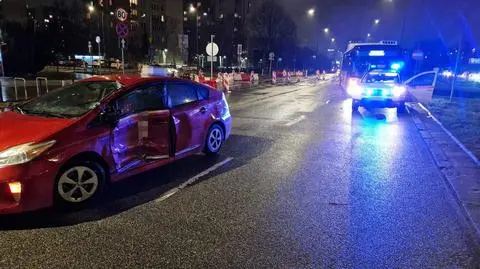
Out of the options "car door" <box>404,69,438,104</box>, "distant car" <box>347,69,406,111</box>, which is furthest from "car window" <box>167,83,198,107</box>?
"car door" <box>404,69,438,104</box>

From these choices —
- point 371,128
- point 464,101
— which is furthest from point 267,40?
point 371,128

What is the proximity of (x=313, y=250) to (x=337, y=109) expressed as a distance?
517 inches

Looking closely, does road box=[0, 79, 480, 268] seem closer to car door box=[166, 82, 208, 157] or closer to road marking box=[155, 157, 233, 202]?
road marking box=[155, 157, 233, 202]

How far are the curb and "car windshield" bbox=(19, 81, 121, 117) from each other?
16.0 ft

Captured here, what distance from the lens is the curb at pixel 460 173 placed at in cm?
537

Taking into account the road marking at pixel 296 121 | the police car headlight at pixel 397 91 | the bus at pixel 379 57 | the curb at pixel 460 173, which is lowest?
the road marking at pixel 296 121

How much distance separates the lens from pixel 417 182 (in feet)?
22.2

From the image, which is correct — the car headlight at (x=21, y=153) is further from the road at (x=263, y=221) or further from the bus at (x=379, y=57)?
the bus at (x=379, y=57)

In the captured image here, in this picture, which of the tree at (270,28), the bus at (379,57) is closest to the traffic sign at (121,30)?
the bus at (379,57)

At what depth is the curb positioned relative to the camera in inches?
211

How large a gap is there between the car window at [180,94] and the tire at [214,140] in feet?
2.54

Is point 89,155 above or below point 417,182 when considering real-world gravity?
above

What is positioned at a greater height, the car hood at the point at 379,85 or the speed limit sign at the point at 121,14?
the speed limit sign at the point at 121,14

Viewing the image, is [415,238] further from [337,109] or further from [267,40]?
[267,40]
